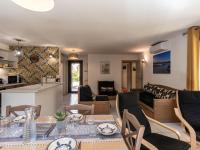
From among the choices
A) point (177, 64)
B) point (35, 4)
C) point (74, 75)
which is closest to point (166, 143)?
point (35, 4)

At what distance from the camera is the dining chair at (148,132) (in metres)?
2.01

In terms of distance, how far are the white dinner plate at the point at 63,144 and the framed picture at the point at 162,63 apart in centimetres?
478

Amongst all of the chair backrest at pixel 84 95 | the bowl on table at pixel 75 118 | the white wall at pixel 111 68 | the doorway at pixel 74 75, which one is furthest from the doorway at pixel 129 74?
the bowl on table at pixel 75 118

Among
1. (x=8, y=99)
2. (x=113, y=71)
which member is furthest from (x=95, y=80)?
(x=8, y=99)

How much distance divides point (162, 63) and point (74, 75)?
621cm

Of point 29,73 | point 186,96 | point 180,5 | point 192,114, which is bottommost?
point 192,114

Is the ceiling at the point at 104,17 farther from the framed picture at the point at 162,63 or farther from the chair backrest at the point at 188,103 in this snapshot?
the framed picture at the point at 162,63

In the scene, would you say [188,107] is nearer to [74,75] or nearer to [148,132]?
[148,132]

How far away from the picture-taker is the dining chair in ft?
6.59

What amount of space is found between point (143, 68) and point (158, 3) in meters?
6.03

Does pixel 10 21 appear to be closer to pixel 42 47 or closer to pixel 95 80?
pixel 42 47

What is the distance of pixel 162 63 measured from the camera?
234 inches

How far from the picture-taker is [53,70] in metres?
6.80

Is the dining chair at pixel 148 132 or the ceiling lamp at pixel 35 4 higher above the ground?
the ceiling lamp at pixel 35 4
